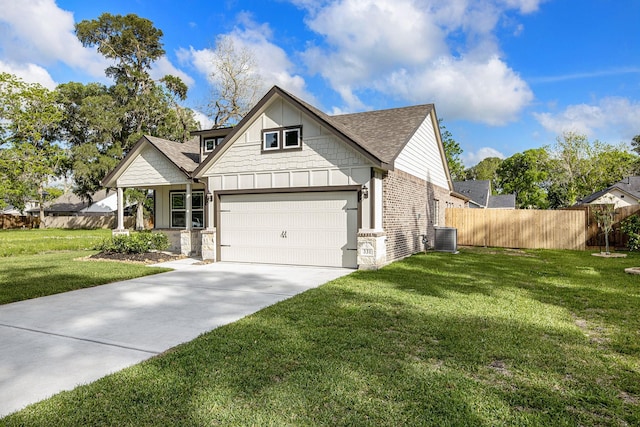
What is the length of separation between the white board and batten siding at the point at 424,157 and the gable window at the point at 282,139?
3.19 meters

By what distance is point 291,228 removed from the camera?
11.3 m

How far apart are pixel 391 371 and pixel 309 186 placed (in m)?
7.76

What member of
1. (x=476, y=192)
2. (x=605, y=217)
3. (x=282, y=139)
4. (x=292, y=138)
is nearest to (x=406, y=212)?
(x=292, y=138)

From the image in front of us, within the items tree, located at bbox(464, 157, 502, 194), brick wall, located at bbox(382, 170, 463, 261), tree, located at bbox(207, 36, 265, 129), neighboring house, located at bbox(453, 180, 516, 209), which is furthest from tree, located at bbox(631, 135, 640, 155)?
tree, located at bbox(207, 36, 265, 129)

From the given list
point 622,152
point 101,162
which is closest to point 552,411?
point 101,162

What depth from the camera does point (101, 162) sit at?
30953 millimetres

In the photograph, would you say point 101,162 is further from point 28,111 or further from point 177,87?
point 177,87

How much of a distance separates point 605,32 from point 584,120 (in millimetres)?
24001

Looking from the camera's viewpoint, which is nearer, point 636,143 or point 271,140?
point 271,140

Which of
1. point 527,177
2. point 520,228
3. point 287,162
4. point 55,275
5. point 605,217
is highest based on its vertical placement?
point 527,177

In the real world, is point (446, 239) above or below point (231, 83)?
below

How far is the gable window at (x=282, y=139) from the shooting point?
36.5 ft

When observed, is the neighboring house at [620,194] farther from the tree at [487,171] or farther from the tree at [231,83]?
the tree at [487,171]

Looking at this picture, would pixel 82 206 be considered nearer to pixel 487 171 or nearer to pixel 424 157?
pixel 424 157
